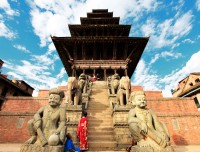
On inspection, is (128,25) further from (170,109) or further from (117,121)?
(117,121)

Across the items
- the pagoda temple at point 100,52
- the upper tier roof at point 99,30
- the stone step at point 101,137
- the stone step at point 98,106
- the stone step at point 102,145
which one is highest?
the upper tier roof at point 99,30

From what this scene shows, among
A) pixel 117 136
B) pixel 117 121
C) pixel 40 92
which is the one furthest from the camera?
pixel 40 92

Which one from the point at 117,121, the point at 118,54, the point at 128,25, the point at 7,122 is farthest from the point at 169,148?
the point at 128,25

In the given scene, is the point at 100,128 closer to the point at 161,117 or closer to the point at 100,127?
the point at 100,127

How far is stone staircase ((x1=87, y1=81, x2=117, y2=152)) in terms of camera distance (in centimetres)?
506

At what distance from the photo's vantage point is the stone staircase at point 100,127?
5.06 metres

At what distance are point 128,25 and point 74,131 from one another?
20009 mm

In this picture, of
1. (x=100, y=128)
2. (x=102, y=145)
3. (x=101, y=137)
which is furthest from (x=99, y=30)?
(x=102, y=145)

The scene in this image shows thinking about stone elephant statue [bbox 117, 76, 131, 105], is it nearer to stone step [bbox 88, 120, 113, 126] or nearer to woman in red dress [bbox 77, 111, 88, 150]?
stone step [bbox 88, 120, 113, 126]

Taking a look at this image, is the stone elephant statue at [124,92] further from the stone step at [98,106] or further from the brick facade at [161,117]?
the brick facade at [161,117]

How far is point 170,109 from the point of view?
408 inches

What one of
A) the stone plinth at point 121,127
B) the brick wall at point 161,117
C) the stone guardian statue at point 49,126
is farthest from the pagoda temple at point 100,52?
the stone guardian statue at point 49,126

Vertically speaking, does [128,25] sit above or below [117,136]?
above

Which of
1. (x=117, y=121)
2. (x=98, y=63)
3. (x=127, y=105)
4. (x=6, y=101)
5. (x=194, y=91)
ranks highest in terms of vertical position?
(x=98, y=63)
